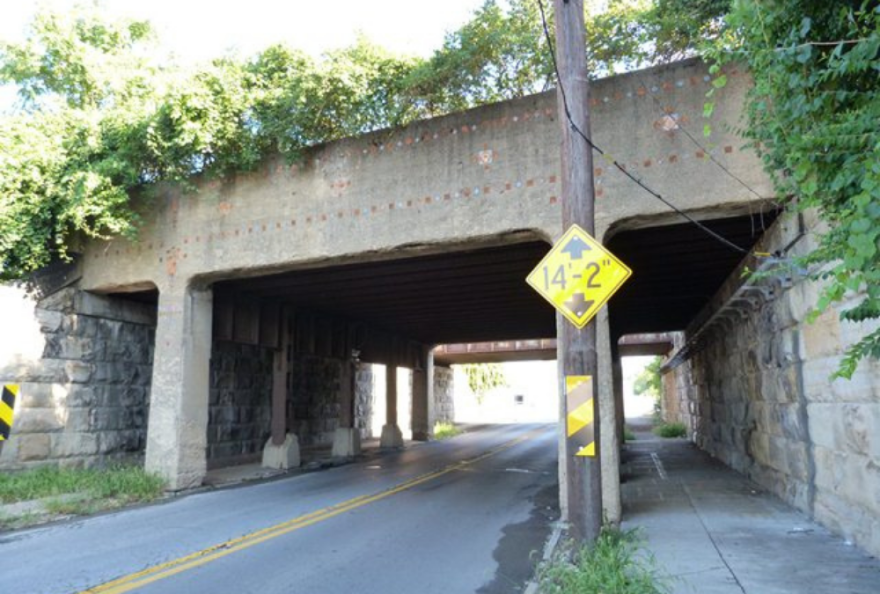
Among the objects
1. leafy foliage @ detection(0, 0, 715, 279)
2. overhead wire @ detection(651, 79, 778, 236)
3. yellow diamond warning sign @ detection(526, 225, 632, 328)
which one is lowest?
yellow diamond warning sign @ detection(526, 225, 632, 328)

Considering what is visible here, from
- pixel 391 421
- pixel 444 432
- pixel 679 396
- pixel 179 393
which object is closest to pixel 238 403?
pixel 179 393

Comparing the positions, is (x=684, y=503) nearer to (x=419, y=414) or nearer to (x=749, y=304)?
(x=749, y=304)

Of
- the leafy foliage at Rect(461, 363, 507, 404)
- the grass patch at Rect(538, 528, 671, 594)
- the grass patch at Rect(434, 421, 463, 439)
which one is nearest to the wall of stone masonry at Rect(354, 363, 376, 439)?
the grass patch at Rect(434, 421, 463, 439)

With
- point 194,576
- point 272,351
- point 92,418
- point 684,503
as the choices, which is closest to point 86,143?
point 92,418

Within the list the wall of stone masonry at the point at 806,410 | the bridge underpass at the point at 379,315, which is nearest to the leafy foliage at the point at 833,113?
the wall of stone masonry at the point at 806,410

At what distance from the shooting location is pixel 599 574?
16.7 ft

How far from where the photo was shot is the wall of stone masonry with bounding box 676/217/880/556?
21.7 ft

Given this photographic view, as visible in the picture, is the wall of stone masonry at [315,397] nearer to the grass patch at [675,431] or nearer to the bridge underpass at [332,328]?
the bridge underpass at [332,328]

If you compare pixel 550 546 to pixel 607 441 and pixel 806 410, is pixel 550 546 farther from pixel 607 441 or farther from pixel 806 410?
pixel 806 410

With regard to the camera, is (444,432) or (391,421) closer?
(391,421)

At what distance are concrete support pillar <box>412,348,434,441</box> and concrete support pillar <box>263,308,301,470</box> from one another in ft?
34.9

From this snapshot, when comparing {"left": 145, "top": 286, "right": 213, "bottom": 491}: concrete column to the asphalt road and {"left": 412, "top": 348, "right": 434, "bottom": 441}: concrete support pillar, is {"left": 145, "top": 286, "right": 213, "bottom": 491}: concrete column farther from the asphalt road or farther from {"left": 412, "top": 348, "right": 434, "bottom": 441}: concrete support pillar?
{"left": 412, "top": 348, "right": 434, "bottom": 441}: concrete support pillar

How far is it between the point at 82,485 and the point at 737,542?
1059 centimetres

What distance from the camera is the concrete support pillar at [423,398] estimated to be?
2802 cm
